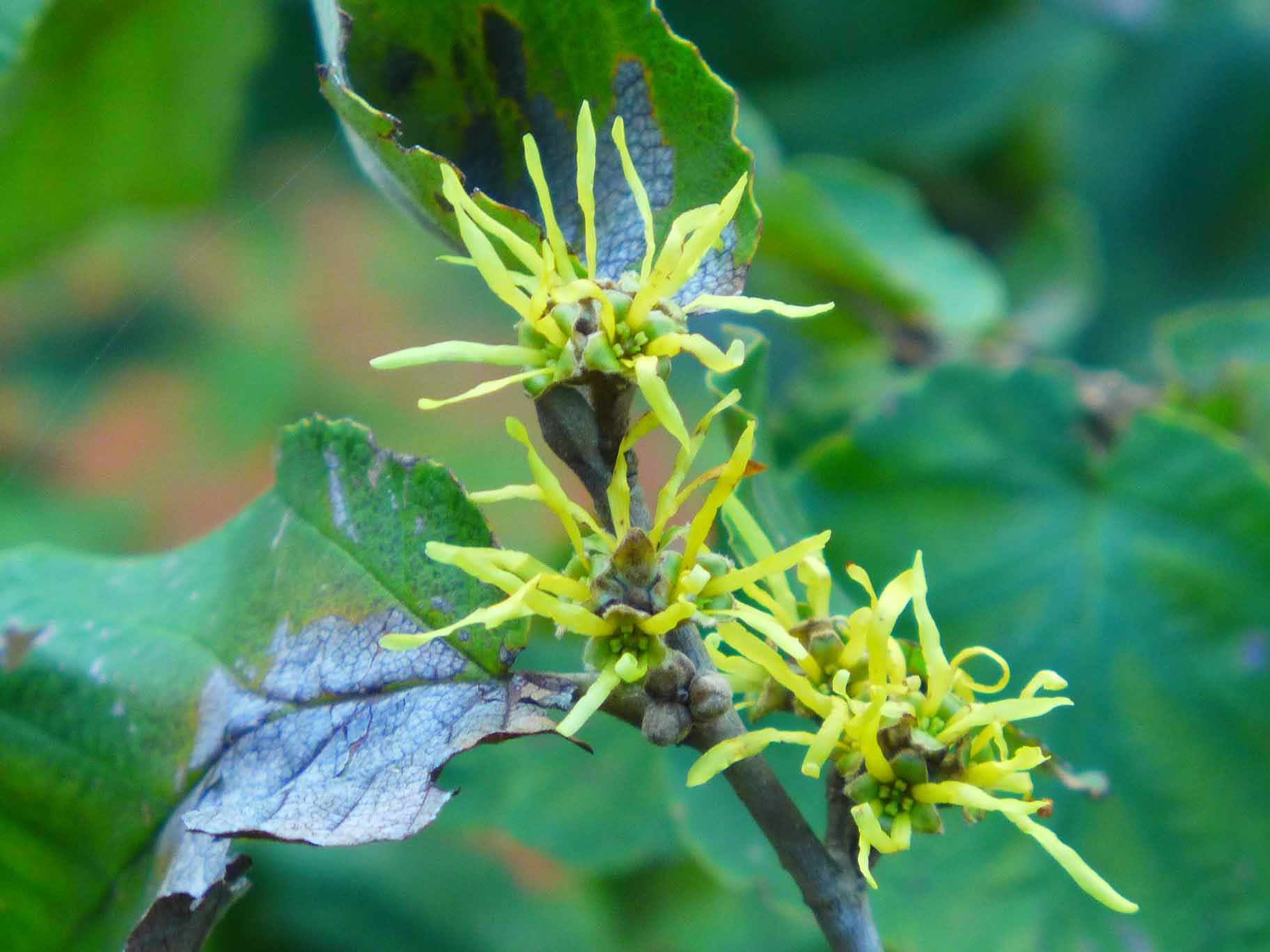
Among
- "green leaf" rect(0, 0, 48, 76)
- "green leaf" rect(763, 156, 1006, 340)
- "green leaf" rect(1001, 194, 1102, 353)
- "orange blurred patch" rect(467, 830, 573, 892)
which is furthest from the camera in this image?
"orange blurred patch" rect(467, 830, 573, 892)

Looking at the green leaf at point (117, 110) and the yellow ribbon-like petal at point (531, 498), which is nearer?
the yellow ribbon-like petal at point (531, 498)

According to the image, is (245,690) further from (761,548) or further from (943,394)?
(943,394)

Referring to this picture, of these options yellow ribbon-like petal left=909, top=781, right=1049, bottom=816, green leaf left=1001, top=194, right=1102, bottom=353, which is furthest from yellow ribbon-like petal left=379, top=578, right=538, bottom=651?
green leaf left=1001, top=194, right=1102, bottom=353

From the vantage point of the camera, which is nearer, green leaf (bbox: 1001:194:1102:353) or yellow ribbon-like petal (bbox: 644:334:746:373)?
yellow ribbon-like petal (bbox: 644:334:746:373)

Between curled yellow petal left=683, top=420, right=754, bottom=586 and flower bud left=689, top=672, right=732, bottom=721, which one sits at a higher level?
curled yellow petal left=683, top=420, right=754, bottom=586

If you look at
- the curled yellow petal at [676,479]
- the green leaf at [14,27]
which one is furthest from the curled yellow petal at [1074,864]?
the green leaf at [14,27]

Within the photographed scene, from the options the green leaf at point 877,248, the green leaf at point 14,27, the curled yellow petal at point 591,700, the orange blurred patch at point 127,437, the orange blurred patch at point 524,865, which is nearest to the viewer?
the curled yellow petal at point 591,700

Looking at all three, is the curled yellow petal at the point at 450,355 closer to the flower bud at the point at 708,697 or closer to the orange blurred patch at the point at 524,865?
the flower bud at the point at 708,697

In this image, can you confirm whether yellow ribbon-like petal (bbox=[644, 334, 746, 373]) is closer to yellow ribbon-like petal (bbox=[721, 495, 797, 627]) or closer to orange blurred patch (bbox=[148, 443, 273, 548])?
yellow ribbon-like petal (bbox=[721, 495, 797, 627])
